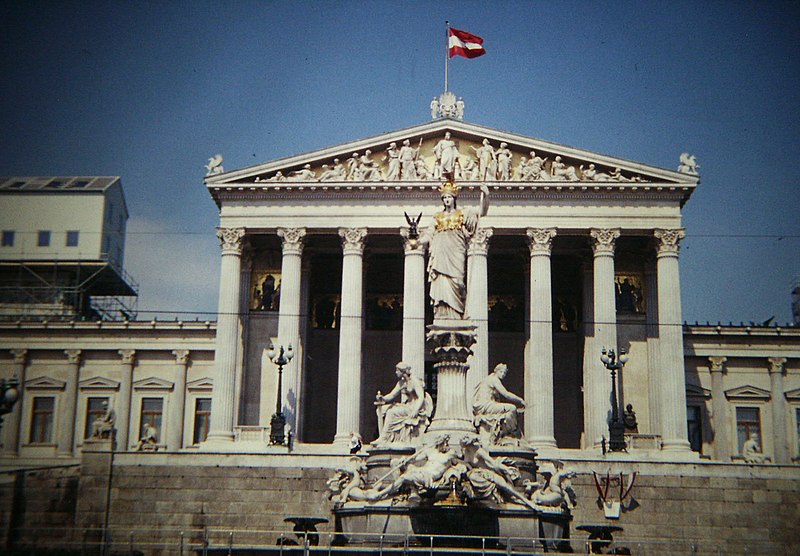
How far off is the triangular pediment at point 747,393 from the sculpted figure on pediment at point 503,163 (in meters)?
17.4

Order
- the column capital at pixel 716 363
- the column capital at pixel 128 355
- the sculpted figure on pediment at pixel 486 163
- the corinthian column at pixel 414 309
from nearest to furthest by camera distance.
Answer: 1. the corinthian column at pixel 414 309
2. the sculpted figure on pediment at pixel 486 163
3. the column capital at pixel 716 363
4. the column capital at pixel 128 355

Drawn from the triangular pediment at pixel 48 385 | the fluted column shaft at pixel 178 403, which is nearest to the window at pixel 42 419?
the triangular pediment at pixel 48 385

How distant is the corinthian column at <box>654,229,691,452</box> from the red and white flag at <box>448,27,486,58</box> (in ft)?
39.3

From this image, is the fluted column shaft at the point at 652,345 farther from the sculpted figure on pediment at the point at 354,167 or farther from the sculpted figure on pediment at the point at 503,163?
the sculpted figure on pediment at the point at 354,167

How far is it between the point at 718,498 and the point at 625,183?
19.3m

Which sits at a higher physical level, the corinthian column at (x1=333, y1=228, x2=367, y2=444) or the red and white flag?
the red and white flag

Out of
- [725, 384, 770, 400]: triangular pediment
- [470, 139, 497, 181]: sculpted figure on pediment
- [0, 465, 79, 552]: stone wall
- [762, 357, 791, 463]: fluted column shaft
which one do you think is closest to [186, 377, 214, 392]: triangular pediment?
[470, 139, 497, 181]: sculpted figure on pediment

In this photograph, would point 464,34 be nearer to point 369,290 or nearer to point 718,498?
point 369,290

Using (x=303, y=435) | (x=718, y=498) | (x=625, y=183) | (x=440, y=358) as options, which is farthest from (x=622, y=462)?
(x=303, y=435)

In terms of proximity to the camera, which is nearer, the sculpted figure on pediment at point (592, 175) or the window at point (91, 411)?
the sculpted figure on pediment at point (592, 175)

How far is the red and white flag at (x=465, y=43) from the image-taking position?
51.4 metres

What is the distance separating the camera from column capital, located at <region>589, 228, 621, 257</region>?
168ft

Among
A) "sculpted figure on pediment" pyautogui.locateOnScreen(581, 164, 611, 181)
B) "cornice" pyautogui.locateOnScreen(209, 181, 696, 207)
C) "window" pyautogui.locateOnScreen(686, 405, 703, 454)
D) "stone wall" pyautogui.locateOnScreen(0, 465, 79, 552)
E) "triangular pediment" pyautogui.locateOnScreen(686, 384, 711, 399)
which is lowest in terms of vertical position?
"stone wall" pyautogui.locateOnScreen(0, 465, 79, 552)

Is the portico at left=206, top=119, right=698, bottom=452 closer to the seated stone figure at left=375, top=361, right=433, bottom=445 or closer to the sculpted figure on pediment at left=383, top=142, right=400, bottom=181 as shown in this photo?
the sculpted figure on pediment at left=383, top=142, right=400, bottom=181
